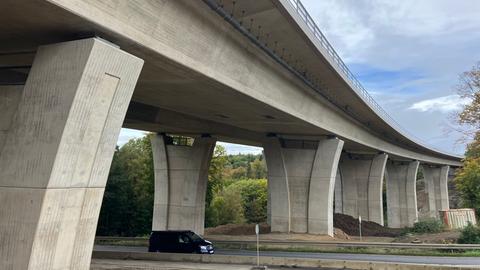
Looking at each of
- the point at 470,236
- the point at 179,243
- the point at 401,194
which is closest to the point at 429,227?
the point at 470,236

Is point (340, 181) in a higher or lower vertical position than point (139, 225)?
higher

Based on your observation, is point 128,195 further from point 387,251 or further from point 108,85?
point 108,85

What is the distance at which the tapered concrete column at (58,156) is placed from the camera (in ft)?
27.5

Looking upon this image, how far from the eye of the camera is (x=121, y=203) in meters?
53.1

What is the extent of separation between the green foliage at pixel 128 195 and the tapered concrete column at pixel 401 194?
43271mm

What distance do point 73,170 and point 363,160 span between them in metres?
52.1

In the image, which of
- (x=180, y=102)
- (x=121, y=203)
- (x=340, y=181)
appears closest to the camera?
(x=180, y=102)

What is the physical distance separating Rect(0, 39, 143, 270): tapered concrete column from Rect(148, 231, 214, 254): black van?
42.5 ft

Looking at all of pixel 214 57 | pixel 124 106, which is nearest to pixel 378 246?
pixel 214 57

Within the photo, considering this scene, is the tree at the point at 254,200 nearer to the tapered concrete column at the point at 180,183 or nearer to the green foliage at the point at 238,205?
the green foliage at the point at 238,205

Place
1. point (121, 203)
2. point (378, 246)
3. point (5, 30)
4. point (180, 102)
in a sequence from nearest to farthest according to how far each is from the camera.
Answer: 1. point (5, 30)
2. point (180, 102)
3. point (378, 246)
4. point (121, 203)

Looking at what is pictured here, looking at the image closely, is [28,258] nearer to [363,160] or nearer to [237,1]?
[237,1]

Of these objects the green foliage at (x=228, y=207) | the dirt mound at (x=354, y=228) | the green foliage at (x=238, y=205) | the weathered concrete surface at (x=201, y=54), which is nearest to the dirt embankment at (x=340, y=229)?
the dirt mound at (x=354, y=228)

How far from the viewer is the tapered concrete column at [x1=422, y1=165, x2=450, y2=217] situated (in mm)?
88375
